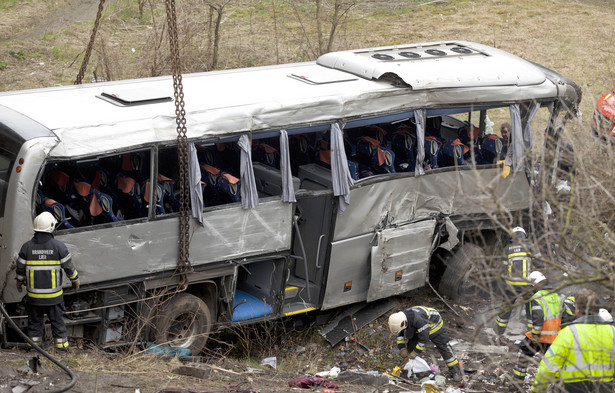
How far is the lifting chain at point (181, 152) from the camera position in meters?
8.00

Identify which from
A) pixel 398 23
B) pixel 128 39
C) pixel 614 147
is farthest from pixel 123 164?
pixel 398 23

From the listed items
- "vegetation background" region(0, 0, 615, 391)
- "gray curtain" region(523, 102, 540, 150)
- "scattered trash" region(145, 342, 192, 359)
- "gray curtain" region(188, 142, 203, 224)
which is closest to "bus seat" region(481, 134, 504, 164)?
"gray curtain" region(523, 102, 540, 150)

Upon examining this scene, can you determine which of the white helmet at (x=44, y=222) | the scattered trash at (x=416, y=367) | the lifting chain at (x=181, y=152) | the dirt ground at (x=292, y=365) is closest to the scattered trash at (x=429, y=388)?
the dirt ground at (x=292, y=365)

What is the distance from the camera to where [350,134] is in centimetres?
1089

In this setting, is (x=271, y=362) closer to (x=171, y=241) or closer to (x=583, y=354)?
(x=171, y=241)

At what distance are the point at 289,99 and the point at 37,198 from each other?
284 cm

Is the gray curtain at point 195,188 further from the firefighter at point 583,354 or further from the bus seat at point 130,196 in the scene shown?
the firefighter at point 583,354

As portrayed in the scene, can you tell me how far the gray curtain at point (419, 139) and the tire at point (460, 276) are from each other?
149 cm

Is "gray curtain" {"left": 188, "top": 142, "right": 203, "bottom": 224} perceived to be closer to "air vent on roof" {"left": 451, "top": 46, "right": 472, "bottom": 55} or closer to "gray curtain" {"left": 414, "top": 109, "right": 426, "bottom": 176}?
"gray curtain" {"left": 414, "top": 109, "right": 426, "bottom": 176}

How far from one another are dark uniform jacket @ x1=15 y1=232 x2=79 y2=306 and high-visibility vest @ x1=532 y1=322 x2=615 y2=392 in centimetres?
433

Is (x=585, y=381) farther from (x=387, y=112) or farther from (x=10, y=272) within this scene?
(x=10, y=272)

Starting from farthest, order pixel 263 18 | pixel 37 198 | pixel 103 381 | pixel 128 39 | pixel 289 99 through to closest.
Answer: pixel 263 18
pixel 128 39
pixel 289 99
pixel 37 198
pixel 103 381

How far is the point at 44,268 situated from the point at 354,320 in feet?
13.5

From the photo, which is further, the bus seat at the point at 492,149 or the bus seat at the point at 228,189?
the bus seat at the point at 492,149
